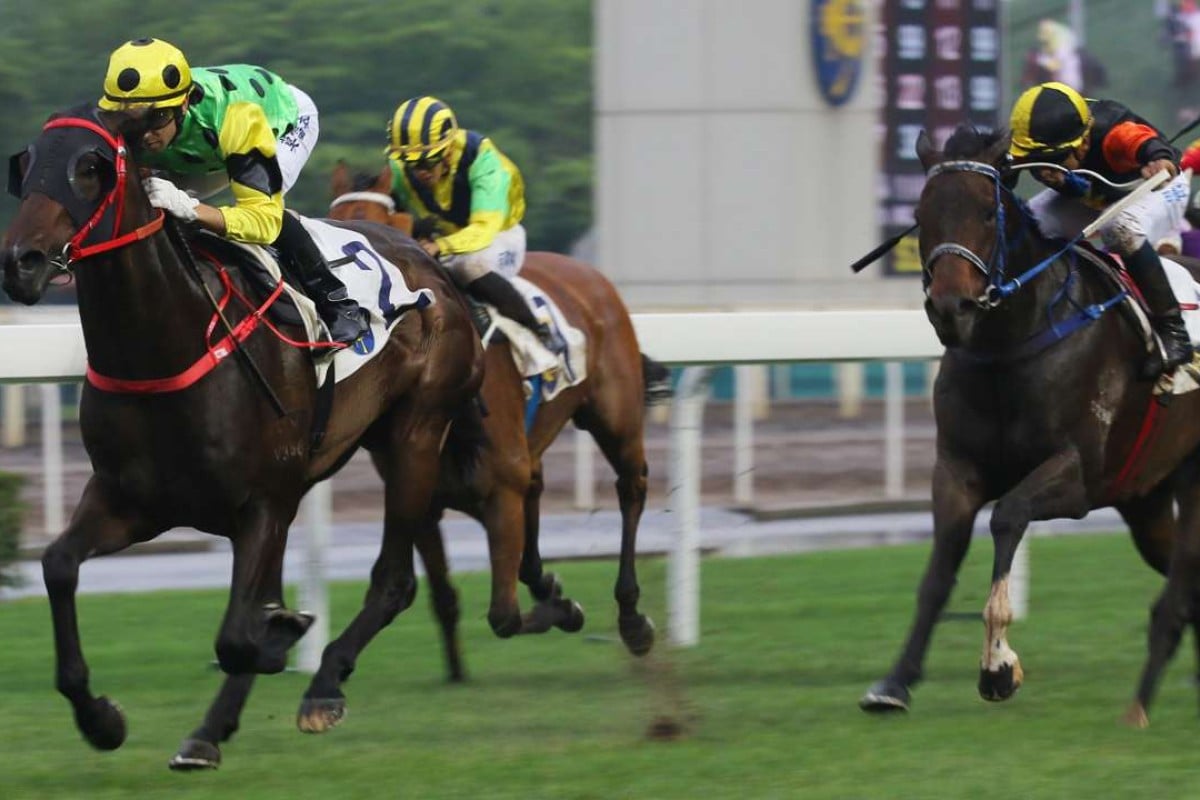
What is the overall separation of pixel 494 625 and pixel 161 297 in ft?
6.60

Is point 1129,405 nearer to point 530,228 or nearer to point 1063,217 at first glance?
point 1063,217

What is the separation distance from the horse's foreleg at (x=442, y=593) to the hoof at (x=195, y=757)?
5.12 feet

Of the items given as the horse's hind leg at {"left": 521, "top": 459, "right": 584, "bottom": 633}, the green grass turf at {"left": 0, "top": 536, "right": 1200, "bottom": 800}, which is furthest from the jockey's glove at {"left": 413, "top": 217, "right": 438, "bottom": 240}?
the green grass turf at {"left": 0, "top": 536, "right": 1200, "bottom": 800}

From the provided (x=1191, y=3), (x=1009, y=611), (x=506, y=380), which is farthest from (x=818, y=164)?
(x=1009, y=611)

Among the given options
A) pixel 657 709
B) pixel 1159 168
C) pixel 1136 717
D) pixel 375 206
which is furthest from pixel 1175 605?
pixel 375 206

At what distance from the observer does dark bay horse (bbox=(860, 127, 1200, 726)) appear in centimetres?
566

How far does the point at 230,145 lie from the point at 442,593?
1.88 metres

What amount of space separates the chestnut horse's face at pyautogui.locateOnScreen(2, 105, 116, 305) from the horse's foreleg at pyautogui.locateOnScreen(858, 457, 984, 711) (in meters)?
2.37

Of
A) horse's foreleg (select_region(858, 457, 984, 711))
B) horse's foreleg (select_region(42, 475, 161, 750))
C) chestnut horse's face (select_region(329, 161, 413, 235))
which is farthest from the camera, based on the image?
chestnut horse's face (select_region(329, 161, 413, 235))

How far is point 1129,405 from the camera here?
616cm

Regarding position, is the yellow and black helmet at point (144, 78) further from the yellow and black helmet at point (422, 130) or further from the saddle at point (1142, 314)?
the saddle at point (1142, 314)

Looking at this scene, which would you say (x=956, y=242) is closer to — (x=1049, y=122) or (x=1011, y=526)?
(x=1049, y=122)

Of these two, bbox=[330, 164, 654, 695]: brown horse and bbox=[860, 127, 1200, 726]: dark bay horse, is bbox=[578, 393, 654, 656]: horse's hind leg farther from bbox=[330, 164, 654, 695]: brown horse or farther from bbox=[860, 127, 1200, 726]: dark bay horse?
bbox=[860, 127, 1200, 726]: dark bay horse

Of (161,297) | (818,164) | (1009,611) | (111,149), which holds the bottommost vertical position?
(818,164)
